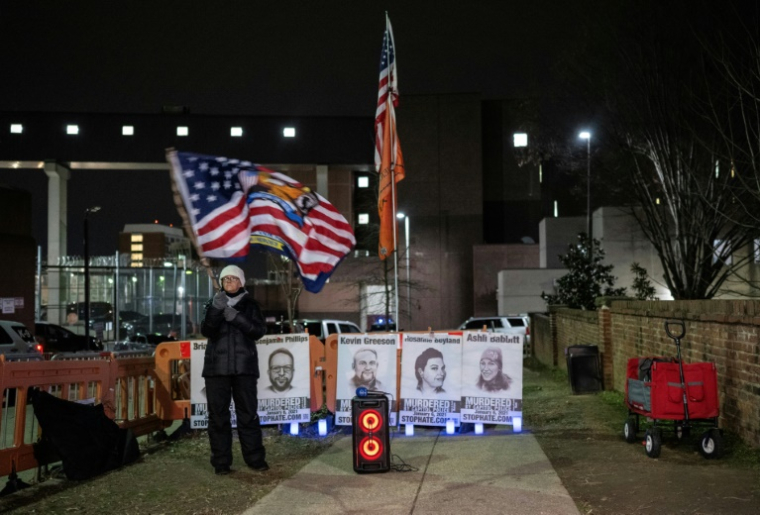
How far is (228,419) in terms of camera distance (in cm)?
836

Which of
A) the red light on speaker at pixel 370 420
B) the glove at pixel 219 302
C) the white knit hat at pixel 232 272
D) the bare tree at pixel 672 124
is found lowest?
the red light on speaker at pixel 370 420

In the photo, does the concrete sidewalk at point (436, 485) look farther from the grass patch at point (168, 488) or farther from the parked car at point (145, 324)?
the parked car at point (145, 324)

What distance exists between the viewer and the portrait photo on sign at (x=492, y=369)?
422 inches

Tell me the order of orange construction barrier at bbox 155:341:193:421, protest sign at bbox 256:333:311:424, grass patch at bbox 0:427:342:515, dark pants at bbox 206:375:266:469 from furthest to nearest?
orange construction barrier at bbox 155:341:193:421 < protest sign at bbox 256:333:311:424 < dark pants at bbox 206:375:266:469 < grass patch at bbox 0:427:342:515

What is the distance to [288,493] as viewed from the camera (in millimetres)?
7359

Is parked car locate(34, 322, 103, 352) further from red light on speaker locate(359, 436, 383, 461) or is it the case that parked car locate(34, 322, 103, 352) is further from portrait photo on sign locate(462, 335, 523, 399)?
red light on speaker locate(359, 436, 383, 461)

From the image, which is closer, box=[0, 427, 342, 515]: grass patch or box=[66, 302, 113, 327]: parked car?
box=[0, 427, 342, 515]: grass patch

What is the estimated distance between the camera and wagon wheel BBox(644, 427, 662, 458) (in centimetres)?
848

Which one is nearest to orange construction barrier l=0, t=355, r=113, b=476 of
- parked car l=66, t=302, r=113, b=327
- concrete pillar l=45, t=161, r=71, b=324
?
parked car l=66, t=302, r=113, b=327

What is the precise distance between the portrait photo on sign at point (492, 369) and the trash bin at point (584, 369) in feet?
16.3

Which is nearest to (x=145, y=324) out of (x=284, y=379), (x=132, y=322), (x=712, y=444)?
(x=132, y=322)

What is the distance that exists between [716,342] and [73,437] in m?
7.40

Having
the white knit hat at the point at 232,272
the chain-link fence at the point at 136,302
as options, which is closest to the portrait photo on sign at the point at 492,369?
the white knit hat at the point at 232,272

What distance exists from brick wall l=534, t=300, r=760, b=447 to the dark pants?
528 cm
